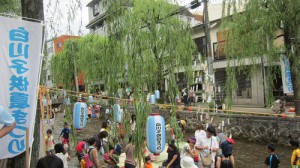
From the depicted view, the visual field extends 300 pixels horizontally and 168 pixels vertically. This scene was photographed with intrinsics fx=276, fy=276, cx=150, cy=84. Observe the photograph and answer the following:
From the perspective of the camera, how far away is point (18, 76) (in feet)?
12.3

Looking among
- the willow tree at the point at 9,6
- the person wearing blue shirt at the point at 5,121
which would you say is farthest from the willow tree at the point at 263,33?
the person wearing blue shirt at the point at 5,121

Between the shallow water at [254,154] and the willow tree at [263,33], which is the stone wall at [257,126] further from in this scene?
the willow tree at [263,33]

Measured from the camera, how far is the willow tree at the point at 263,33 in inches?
400

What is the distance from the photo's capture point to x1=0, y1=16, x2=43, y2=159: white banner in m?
3.67

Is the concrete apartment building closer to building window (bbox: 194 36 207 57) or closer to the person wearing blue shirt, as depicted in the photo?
building window (bbox: 194 36 207 57)

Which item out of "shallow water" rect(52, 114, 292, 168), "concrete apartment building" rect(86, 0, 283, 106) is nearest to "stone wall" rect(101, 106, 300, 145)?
"shallow water" rect(52, 114, 292, 168)

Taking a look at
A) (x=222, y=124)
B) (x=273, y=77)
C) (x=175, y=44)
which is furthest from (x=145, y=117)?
(x=222, y=124)

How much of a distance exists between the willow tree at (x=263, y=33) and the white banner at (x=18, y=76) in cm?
918

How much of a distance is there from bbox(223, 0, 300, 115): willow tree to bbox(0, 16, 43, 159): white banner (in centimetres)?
918

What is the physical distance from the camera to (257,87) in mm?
19062

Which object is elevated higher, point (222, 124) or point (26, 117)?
point (26, 117)

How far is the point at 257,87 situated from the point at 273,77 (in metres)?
7.91

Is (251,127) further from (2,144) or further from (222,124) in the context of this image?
(2,144)

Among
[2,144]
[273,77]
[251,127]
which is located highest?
[273,77]
